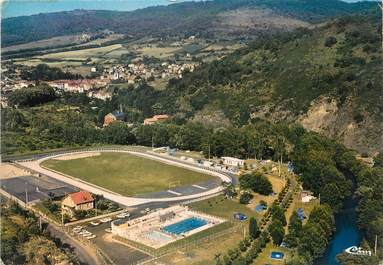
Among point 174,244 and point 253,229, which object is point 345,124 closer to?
point 253,229

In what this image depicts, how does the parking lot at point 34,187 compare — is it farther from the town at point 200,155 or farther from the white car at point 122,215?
the white car at point 122,215

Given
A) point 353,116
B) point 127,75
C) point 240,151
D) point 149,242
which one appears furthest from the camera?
point 127,75

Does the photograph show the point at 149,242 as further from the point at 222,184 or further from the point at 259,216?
the point at 222,184

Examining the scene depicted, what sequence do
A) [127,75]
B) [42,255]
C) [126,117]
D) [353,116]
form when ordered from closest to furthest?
1. [42,255]
2. [353,116]
3. [126,117]
4. [127,75]

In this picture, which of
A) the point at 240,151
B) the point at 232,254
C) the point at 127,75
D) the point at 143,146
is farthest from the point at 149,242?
the point at 127,75

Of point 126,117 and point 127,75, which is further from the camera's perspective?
point 127,75

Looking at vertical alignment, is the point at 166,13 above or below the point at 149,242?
above

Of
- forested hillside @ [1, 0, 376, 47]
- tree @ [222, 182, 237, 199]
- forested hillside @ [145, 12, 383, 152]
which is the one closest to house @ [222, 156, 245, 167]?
tree @ [222, 182, 237, 199]

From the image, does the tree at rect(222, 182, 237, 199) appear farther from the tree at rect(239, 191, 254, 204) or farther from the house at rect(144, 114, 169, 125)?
the house at rect(144, 114, 169, 125)
